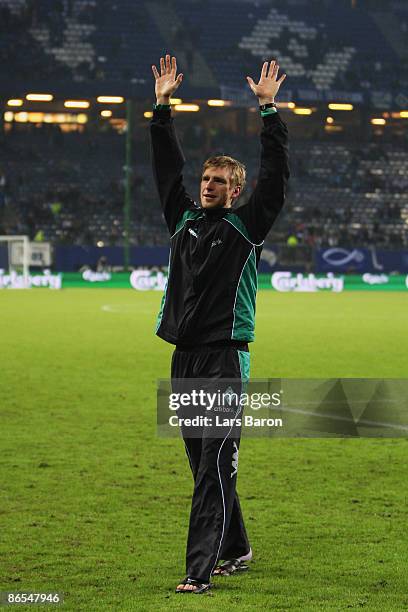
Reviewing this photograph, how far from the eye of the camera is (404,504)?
25.1 feet

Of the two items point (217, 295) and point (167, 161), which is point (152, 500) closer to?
point (217, 295)

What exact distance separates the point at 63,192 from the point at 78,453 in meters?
41.5

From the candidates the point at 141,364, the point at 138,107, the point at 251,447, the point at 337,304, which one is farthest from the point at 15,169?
the point at 251,447

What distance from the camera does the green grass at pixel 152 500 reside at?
5480 millimetres

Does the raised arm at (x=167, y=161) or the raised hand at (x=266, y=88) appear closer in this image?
the raised hand at (x=266, y=88)

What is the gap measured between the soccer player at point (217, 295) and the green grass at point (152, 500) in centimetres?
35

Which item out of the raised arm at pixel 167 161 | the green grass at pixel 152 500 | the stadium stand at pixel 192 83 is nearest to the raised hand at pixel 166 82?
the raised arm at pixel 167 161

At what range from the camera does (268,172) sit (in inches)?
209

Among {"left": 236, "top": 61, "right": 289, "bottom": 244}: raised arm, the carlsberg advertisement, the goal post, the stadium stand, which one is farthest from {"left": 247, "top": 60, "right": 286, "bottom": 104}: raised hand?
the stadium stand

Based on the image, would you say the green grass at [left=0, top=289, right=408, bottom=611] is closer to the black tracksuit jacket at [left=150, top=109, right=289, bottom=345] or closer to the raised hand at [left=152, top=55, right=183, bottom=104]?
the black tracksuit jacket at [left=150, top=109, right=289, bottom=345]

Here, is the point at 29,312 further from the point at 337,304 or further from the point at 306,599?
the point at 306,599

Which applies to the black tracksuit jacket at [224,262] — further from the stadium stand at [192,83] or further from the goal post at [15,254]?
the stadium stand at [192,83]

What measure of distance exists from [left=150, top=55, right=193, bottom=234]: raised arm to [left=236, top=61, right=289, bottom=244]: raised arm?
35 centimetres

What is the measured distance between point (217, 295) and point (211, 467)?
777 mm
